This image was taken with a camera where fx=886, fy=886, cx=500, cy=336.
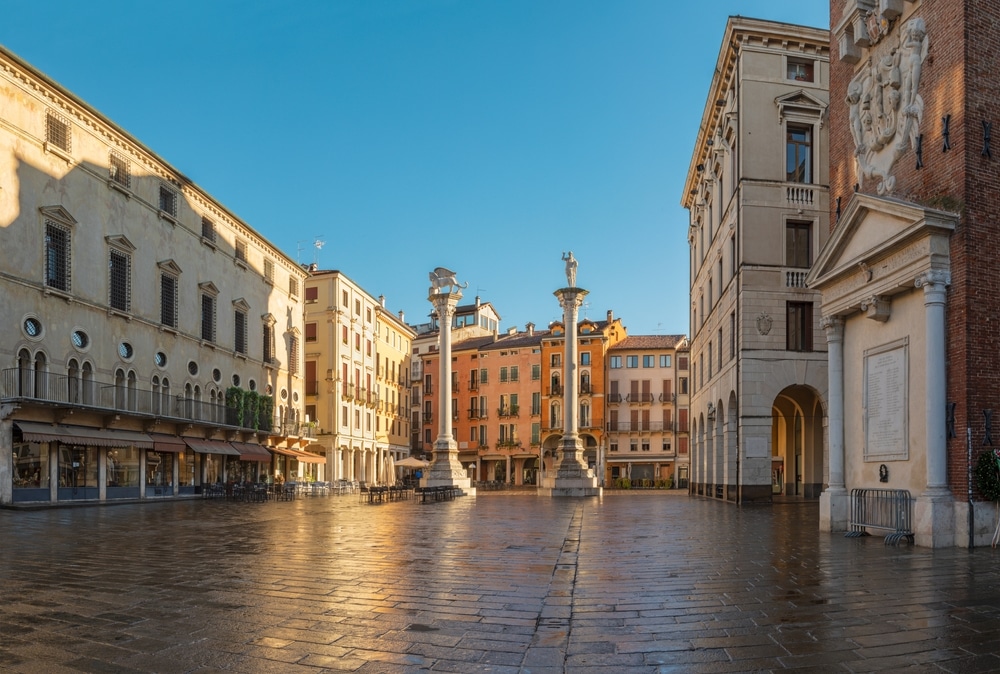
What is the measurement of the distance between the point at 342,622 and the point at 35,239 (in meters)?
29.3

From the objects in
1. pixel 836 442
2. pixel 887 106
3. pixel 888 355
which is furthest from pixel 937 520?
pixel 887 106

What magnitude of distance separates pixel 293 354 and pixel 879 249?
47.4 m

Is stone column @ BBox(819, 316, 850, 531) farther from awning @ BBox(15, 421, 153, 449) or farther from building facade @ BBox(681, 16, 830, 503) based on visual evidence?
awning @ BBox(15, 421, 153, 449)

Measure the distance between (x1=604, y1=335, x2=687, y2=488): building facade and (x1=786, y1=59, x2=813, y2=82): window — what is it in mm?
54950

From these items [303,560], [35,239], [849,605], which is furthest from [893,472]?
[35,239]

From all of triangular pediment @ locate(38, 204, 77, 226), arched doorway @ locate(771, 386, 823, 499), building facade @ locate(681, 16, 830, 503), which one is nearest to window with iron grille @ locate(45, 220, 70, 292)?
triangular pediment @ locate(38, 204, 77, 226)

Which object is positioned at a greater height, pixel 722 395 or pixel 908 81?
pixel 908 81

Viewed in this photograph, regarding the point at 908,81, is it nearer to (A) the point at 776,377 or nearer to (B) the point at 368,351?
(A) the point at 776,377

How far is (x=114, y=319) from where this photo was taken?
3725cm

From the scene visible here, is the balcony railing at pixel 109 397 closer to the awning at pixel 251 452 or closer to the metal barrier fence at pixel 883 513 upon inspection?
the awning at pixel 251 452

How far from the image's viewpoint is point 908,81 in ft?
54.6

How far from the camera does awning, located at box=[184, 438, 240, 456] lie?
42.7 m

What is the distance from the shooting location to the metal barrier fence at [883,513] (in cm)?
1548

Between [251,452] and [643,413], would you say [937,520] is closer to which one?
[251,452]
